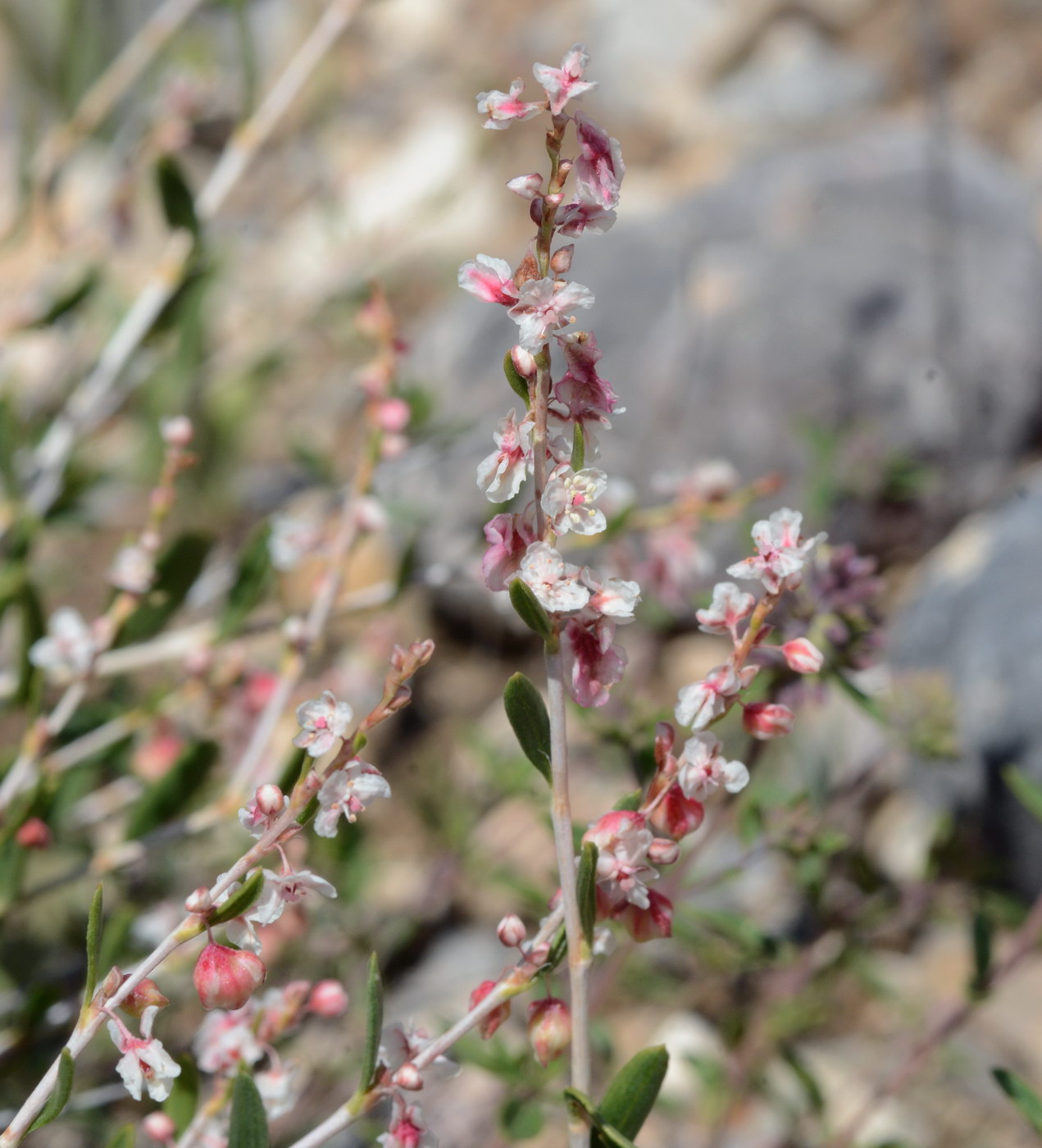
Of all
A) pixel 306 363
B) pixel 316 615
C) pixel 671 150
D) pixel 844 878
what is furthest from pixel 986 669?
pixel 671 150

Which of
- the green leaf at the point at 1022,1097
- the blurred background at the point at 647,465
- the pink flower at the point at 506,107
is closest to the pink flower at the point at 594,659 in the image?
the pink flower at the point at 506,107

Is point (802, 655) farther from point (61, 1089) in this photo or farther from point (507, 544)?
point (61, 1089)

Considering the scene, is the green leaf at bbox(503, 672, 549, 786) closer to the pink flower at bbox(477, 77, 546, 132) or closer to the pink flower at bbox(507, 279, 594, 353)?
the pink flower at bbox(507, 279, 594, 353)

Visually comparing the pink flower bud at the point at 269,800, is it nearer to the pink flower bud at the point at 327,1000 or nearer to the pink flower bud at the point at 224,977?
the pink flower bud at the point at 224,977

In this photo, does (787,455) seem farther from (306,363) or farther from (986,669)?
(306,363)

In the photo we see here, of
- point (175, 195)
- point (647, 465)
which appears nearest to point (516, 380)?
point (175, 195)

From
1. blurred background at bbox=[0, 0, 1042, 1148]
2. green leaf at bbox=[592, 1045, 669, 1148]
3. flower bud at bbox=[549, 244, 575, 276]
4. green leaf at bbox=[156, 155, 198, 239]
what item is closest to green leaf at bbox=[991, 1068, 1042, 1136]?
blurred background at bbox=[0, 0, 1042, 1148]
